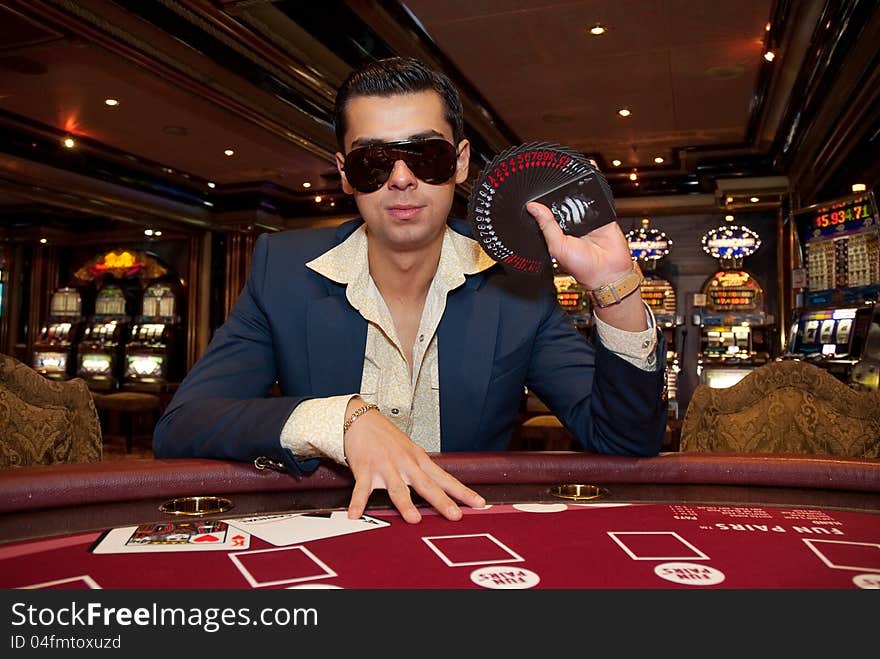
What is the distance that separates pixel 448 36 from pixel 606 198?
384 centimetres

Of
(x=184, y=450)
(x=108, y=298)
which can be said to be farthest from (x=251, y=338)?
(x=108, y=298)

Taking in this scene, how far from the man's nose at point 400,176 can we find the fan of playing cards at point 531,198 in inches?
6.8

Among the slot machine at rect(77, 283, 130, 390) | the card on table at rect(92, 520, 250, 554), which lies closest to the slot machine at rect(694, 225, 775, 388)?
the card on table at rect(92, 520, 250, 554)

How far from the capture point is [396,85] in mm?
1444

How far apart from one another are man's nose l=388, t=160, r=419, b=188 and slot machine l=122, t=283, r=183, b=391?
9.05 metres

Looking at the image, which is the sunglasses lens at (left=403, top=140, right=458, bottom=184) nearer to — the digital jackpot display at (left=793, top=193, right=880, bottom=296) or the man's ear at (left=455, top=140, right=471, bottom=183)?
the man's ear at (left=455, top=140, right=471, bottom=183)

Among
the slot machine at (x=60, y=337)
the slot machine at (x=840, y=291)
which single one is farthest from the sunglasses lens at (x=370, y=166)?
the slot machine at (x=60, y=337)

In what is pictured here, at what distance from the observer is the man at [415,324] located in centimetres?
127

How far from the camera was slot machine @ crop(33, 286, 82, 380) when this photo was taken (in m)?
10.4

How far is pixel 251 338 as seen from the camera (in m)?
1.60

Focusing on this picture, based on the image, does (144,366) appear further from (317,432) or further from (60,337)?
(317,432)

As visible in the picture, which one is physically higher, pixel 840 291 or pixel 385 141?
pixel 840 291

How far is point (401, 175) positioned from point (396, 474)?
1.99 feet

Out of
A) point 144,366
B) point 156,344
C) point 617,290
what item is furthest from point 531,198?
point 144,366
